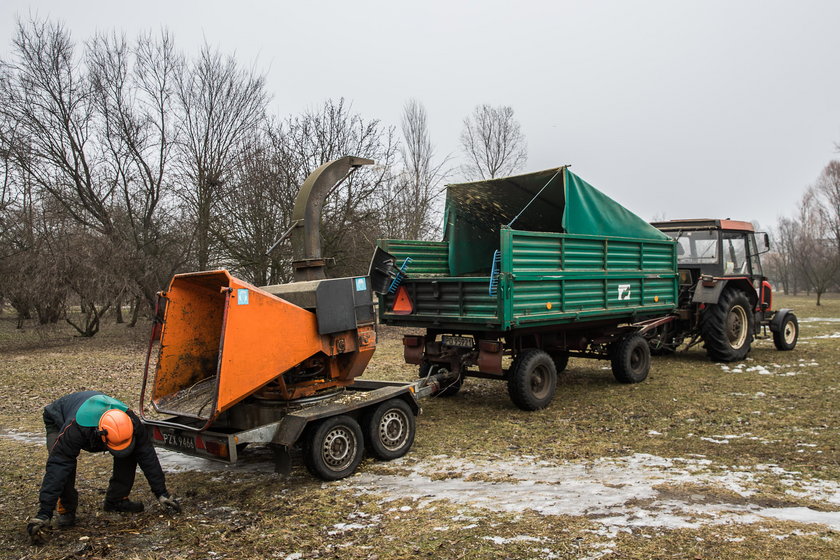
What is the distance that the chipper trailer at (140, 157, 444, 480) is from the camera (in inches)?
181

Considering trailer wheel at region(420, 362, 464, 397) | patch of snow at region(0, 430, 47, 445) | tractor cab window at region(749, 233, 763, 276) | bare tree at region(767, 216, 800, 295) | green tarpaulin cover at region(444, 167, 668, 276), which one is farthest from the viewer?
bare tree at region(767, 216, 800, 295)

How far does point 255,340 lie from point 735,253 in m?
9.89

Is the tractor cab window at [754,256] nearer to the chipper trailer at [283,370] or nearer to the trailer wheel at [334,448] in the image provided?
the chipper trailer at [283,370]

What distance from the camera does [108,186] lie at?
18.1 metres

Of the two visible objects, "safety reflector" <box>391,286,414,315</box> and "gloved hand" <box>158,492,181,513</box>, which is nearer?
A: "gloved hand" <box>158,492,181,513</box>

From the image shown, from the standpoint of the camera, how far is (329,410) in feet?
16.3

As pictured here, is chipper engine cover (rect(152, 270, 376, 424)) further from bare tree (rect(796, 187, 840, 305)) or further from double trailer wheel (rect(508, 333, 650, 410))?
bare tree (rect(796, 187, 840, 305))

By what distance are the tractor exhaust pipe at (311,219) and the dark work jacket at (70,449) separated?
2093mm

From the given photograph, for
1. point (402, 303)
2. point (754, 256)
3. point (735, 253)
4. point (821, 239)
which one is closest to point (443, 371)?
point (402, 303)

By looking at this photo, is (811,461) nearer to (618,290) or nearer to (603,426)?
(603,426)

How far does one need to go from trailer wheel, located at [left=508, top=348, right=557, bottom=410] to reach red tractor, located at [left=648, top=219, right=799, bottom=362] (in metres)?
3.58

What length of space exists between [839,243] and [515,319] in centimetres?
3327

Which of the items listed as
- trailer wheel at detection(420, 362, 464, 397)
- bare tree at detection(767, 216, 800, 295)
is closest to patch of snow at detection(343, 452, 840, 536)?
trailer wheel at detection(420, 362, 464, 397)

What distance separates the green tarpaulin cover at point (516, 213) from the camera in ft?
26.0
